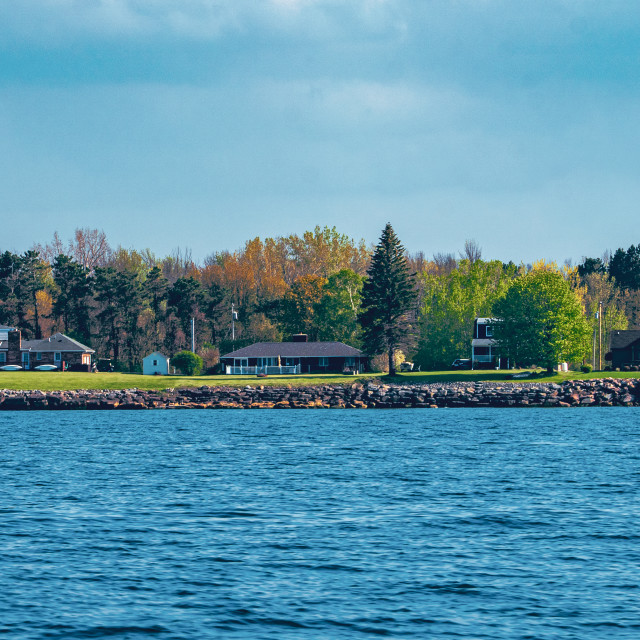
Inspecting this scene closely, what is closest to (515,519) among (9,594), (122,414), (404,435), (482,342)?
(9,594)

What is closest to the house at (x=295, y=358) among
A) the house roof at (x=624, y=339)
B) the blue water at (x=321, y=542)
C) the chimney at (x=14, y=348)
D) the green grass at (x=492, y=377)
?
the green grass at (x=492, y=377)

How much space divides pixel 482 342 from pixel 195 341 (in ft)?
128

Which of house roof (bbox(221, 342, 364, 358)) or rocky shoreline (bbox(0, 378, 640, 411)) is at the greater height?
house roof (bbox(221, 342, 364, 358))

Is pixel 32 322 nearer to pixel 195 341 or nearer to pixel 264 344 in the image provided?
pixel 195 341

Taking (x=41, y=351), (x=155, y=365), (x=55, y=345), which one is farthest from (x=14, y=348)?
(x=155, y=365)

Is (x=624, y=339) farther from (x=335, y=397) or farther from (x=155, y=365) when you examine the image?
(x=155, y=365)

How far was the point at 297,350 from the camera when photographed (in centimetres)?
11006

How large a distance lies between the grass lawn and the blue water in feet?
143

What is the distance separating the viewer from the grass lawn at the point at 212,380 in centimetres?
8566

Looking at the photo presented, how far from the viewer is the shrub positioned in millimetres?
104188

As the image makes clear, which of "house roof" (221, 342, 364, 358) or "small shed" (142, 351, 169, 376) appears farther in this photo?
"house roof" (221, 342, 364, 358)

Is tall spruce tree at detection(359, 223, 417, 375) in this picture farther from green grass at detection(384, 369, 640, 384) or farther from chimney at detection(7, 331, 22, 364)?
chimney at detection(7, 331, 22, 364)

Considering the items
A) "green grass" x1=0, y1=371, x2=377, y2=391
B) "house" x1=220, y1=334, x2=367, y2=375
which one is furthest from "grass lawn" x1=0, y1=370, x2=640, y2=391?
"house" x1=220, y1=334, x2=367, y2=375

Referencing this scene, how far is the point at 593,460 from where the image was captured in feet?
121
